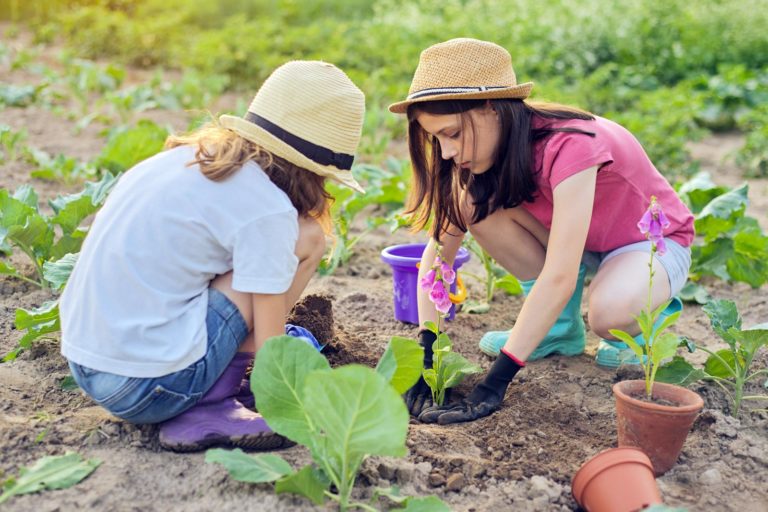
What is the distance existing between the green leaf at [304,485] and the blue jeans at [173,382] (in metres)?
0.40

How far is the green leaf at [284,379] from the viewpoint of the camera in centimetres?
191

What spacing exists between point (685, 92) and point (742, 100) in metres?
0.90

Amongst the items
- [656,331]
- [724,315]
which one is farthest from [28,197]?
[724,315]

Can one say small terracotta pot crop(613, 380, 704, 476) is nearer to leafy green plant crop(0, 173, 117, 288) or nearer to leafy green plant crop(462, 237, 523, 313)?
leafy green plant crop(462, 237, 523, 313)

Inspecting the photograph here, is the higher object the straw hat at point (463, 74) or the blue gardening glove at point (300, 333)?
the straw hat at point (463, 74)

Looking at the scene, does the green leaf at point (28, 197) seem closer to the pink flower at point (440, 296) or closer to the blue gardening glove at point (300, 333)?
the blue gardening glove at point (300, 333)

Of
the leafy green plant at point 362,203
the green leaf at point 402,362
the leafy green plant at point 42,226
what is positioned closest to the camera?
the green leaf at point 402,362

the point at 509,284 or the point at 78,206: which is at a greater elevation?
the point at 78,206

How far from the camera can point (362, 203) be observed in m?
3.79

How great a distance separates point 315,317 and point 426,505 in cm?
113

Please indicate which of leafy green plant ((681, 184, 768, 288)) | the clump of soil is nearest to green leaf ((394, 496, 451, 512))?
the clump of soil

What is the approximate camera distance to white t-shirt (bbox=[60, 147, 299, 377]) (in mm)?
2066

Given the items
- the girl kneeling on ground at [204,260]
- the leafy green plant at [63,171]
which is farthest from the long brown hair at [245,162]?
the leafy green plant at [63,171]

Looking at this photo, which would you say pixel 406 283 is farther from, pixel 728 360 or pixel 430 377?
pixel 728 360
